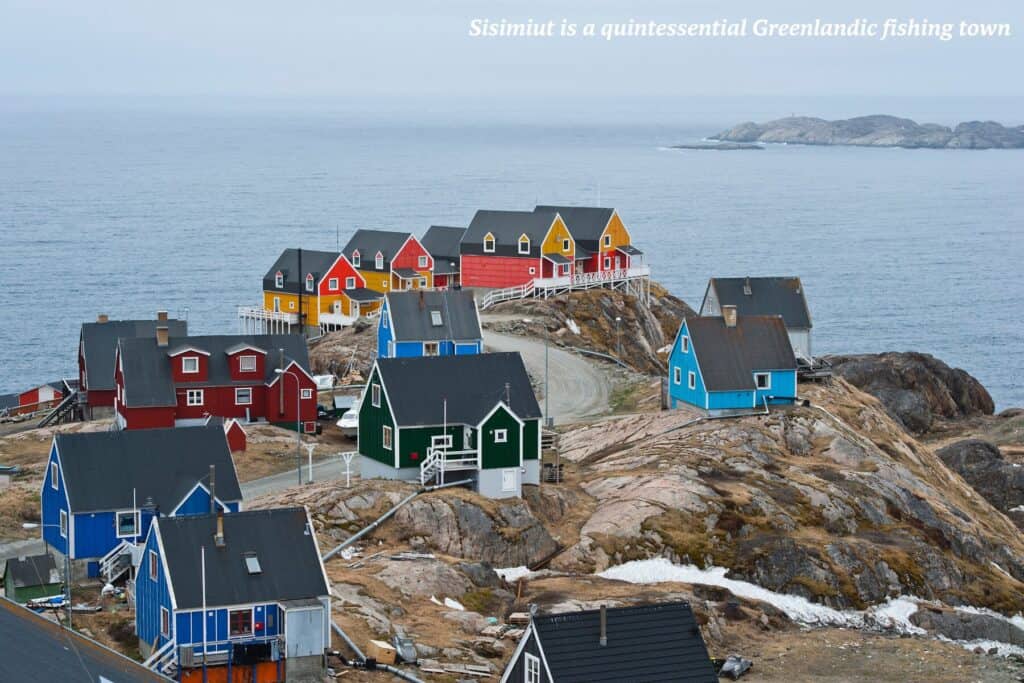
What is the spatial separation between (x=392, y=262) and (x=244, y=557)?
70.7m

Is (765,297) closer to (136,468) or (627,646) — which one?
(136,468)

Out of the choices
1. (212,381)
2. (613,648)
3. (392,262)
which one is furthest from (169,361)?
(613,648)

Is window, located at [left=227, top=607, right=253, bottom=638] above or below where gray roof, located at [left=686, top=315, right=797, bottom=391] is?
below

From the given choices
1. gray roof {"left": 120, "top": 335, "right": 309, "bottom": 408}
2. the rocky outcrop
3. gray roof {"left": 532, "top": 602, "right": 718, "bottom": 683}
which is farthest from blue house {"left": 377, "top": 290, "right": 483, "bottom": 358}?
gray roof {"left": 532, "top": 602, "right": 718, "bottom": 683}

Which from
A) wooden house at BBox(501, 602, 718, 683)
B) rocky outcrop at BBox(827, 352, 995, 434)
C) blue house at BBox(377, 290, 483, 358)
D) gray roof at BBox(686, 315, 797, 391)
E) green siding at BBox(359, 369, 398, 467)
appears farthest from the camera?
rocky outcrop at BBox(827, 352, 995, 434)

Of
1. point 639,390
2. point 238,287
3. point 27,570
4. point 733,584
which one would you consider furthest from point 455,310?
point 238,287

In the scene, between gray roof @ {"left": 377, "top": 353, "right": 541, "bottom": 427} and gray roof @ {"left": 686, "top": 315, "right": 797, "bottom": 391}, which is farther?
gray roof @ {"left": 686, "top": 315, "right": 797, "bottom": 391}

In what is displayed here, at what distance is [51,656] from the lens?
131 ft

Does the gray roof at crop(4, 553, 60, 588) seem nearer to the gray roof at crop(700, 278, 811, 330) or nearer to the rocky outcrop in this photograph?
the gray roof at crop(700, 278, 811, 330)

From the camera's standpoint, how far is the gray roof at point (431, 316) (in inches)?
3666

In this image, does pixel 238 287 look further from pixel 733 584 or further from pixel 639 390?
pixel 733 584

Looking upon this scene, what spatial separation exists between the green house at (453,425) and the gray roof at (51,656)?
86.6ft

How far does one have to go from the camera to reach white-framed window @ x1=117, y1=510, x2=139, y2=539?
5669cm

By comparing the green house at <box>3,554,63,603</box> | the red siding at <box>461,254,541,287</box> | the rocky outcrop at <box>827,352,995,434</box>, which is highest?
the red siding at <box>461,254,541,287</box>
